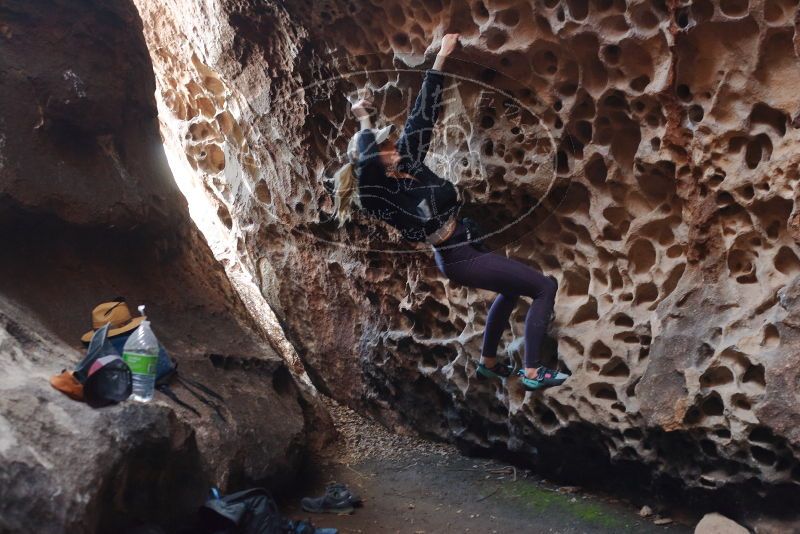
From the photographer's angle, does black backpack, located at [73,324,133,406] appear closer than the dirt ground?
Yes

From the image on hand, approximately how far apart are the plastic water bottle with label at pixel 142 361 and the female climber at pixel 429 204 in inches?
43.8

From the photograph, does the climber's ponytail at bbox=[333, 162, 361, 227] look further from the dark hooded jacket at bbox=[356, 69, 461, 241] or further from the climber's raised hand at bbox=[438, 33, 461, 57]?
the climber's raised hand at bbox=[438, 33, 461, 57]

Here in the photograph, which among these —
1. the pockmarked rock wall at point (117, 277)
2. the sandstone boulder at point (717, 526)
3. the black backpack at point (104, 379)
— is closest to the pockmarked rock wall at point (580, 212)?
the sandstone boulder at point (717, 526)

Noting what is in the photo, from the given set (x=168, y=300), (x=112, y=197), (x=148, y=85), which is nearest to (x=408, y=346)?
(x=168, y=300)

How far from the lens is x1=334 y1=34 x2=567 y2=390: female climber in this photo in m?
3.29

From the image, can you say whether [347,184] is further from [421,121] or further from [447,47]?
[447,47]

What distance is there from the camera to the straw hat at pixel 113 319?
3289mm

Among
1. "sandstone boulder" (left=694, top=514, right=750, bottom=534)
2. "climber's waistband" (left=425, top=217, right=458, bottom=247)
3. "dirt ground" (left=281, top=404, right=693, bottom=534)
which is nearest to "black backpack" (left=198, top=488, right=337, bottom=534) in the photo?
"dirt ground" (left=281, top=404, right=693, bottom=534)

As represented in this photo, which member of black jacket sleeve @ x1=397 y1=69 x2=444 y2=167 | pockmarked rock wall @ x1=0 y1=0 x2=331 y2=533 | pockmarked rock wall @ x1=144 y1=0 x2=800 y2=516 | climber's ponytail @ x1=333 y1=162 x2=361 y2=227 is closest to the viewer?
pockmarked rock wall @ x1=0 y1=0 x2=331 y2=533

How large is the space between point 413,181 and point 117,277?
1842 mm

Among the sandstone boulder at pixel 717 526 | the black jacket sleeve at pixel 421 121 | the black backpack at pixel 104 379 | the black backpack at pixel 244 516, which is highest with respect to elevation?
the black jacket sleeve at pixel 421 121

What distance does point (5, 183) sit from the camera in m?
3.59

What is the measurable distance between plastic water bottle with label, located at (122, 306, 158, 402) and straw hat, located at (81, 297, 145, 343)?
46 centimetres

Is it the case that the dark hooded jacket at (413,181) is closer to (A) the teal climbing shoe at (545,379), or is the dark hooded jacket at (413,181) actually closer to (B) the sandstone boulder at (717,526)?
(A) the teal climbing shoe at (545,379)
